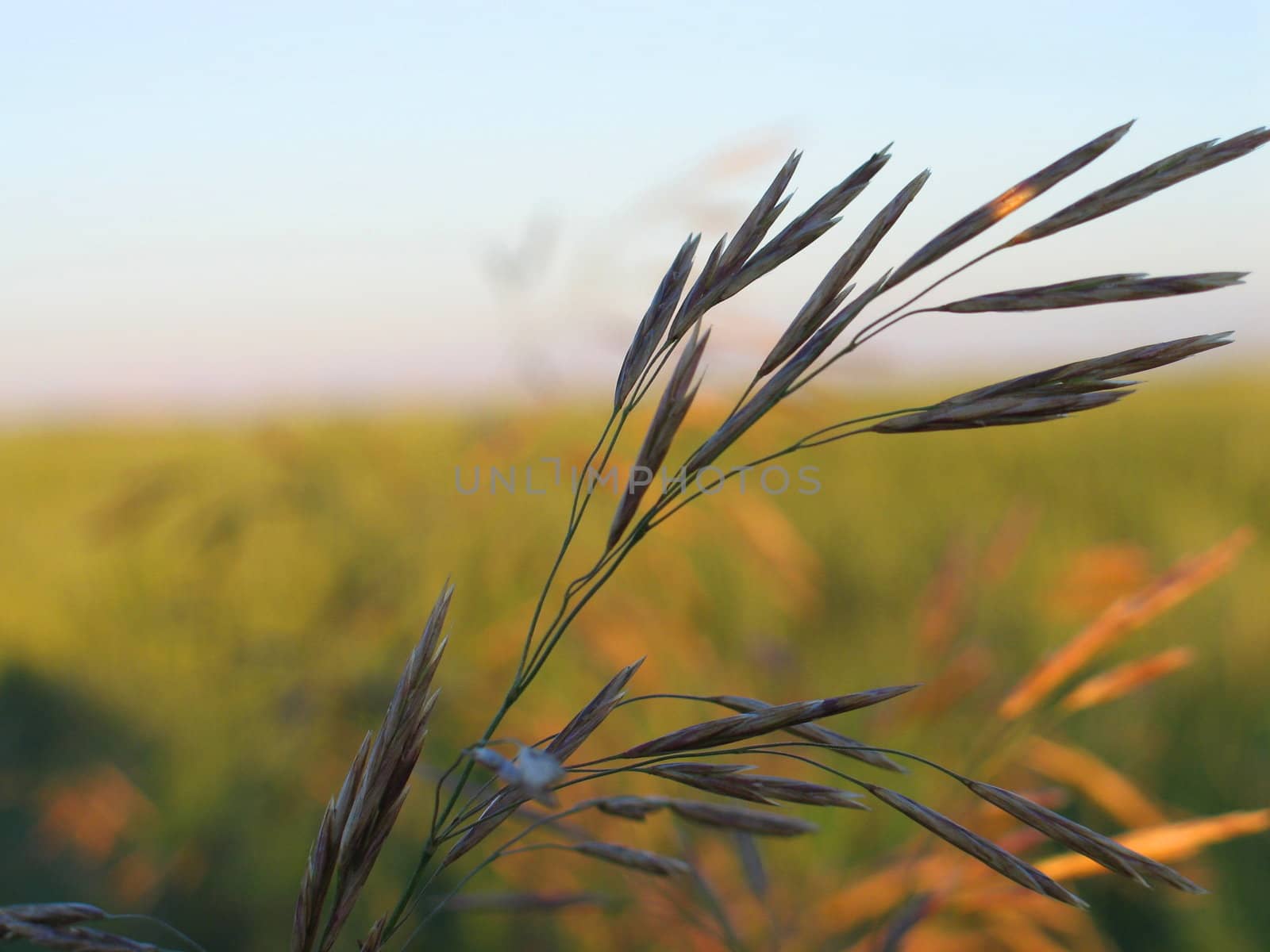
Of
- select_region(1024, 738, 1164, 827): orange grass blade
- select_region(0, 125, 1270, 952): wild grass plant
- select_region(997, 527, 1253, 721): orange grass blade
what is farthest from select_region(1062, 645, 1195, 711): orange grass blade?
select_region(1024, 738, 1164, 827): orange grass blade

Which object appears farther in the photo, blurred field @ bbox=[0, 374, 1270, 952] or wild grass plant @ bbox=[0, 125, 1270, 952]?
blurred field @ bbox=[0, 374, 1270, 952]

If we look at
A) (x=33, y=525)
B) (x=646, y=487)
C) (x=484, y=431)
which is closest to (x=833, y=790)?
(x=646, y=487)

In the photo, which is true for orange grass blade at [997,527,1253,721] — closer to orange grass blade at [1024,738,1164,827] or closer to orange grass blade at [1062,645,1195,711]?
orange grass blade at [1062,645,1195,711]

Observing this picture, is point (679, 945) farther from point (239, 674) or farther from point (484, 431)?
point (239, 674)

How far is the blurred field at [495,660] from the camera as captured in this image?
122 cm

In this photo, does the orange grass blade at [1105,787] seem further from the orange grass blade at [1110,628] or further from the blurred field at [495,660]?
the orange grass blade at [1110,628]

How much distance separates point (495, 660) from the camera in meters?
1.35

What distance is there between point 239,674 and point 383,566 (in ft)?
1.42

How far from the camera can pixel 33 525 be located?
2.89 meters

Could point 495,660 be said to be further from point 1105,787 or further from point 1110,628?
point 1110,628

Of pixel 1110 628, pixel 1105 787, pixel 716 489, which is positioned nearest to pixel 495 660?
pixel 1105 787

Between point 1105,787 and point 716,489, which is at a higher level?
point 716,489

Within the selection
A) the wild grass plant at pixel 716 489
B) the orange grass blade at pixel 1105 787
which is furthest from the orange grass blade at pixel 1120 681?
the orange grass blade at pixel 1105 787

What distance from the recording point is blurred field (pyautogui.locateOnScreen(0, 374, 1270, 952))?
1.22 meters
